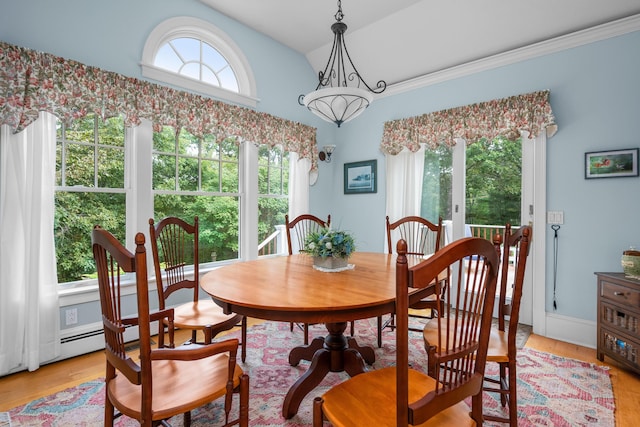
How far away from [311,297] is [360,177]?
3.20 m

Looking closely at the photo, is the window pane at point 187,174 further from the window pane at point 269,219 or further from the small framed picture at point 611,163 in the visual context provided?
the small framed picture at point 611,163

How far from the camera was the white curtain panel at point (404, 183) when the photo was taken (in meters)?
3.98

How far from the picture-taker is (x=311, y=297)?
1.50 m

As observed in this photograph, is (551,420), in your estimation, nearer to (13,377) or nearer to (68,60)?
(13,377)

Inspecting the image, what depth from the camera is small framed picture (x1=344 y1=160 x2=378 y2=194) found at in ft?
14.4

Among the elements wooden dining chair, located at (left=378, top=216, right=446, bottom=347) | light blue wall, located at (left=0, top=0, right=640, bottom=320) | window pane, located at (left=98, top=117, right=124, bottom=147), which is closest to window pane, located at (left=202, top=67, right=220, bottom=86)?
light blue wall, located at (left=0, top=0, right=640, bottom=320)

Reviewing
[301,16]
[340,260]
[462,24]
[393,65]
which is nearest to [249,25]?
[301,16]

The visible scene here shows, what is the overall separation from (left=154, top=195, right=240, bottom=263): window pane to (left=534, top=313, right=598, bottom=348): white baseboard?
10.8 ft

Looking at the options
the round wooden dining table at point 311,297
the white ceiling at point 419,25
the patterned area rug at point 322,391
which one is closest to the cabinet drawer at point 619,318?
the patterned area rug at point 322,391

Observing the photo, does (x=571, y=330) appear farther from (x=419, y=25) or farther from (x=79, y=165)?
(x=79, y=165)

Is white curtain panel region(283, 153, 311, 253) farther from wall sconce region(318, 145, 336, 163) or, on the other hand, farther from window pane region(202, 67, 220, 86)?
window pane region(202, 67, 220, 86)

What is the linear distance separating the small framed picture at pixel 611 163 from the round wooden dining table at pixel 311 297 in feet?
6.53

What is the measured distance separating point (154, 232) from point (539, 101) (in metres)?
3.46

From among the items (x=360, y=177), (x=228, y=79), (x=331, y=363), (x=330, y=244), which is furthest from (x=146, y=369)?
(x=360, y=177)
